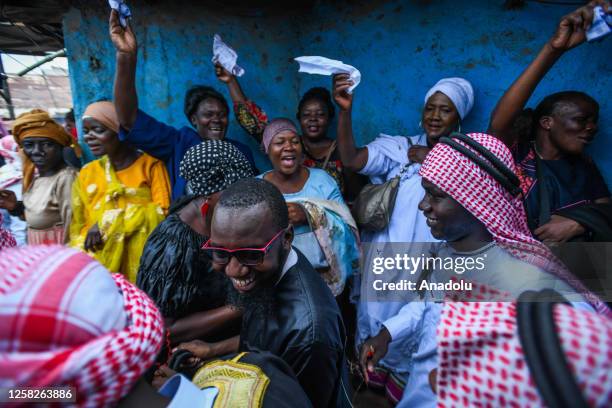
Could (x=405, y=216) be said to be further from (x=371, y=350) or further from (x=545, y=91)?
(x=545, y=91)

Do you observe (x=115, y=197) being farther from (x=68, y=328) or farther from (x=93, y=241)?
(x=68, y=328)

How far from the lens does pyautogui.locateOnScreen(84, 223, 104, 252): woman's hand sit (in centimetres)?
246

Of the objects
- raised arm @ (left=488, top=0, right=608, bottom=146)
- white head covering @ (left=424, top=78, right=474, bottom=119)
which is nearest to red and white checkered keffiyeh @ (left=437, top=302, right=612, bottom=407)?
raised arm @ (left=488, top=0, right=608, bottom=146)

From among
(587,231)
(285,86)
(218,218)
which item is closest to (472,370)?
(218,218)

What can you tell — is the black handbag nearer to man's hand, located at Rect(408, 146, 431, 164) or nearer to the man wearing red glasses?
man's hand, located at Rect(408, 146, 431, 164)

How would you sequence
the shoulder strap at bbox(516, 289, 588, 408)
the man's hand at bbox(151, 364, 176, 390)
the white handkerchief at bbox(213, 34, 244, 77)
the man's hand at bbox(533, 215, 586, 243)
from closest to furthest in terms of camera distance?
1. the shoulder strap at bbox(516, 289, 588, 408)
2. the man's hand at bbox(151, 364, 176, 390)
3. the man's hand at bbox(533, 215, 586, 243)
4. the white handkerchief at bbox(213, 34, 244, 77)

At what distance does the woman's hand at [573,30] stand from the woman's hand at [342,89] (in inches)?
51.0

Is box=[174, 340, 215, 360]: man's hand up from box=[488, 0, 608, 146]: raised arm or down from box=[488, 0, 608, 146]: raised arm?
down

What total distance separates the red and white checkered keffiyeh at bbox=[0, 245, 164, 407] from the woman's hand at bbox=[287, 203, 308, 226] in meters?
1.63

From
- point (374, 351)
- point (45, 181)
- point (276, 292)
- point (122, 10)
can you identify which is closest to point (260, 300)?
point (276, 292)

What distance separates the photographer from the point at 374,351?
204 cm

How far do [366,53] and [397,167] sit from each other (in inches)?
70.6

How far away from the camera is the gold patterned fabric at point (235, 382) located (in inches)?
35.9

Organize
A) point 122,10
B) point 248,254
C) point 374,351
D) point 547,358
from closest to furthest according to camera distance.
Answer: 1. point 547,358
2. point 248,254
3. point 374,351
4. point 122,10
